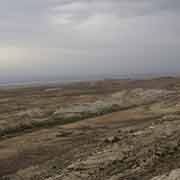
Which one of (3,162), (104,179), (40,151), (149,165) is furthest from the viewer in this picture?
(40,151)

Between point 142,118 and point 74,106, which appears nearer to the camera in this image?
point 142,118

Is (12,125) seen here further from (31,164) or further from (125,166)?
(125,166)

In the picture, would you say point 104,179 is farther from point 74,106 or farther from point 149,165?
point 74,106

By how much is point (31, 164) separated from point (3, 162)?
2.96 metres

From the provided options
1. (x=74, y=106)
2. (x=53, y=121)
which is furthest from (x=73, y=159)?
(x=74, y=106)

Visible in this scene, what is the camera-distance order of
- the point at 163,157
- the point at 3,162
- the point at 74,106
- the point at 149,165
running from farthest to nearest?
the point at 74,106, the point at 3,162, the point at 163,157, the point at 149,165

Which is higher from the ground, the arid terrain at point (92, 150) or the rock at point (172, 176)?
the rock at point (172, 176)

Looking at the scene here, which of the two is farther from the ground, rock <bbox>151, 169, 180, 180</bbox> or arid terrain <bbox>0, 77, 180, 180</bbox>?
rock <bbox>151, 169, 180, 180</bbox>

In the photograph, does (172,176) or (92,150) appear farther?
(92,150)

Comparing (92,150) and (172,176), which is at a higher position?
(172,176)

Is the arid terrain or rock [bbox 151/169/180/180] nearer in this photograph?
rock [bbox 151/169/180/180]

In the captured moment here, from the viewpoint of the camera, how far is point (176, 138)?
80.0 feet

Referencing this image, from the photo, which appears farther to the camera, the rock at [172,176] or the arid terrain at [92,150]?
the arid terrain at [92,150]

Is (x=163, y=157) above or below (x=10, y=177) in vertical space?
above
